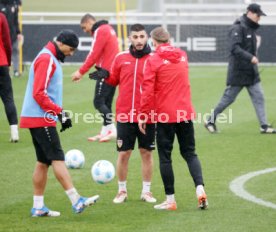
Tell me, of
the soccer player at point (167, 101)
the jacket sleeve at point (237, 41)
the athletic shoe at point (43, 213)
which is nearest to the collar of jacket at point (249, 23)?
the jacket sleeve at point (237, 41)

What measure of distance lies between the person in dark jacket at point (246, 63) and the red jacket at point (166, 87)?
5.78 metres

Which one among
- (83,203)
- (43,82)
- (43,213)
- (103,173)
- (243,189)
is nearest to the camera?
(43,82)

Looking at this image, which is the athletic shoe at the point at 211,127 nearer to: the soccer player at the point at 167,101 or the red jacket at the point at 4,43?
the red jacket at the point at 4,43

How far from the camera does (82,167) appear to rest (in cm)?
1328

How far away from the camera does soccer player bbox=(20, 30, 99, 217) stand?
32.1 ft

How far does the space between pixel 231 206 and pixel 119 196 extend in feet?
4.53

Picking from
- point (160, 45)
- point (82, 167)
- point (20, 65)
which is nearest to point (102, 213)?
point (160, 45)

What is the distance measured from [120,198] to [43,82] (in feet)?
6.44

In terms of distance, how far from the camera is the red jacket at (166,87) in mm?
10320

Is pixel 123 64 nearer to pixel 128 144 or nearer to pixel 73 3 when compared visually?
pixel 128 144

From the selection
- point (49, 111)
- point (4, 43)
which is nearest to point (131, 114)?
point (49, 111)

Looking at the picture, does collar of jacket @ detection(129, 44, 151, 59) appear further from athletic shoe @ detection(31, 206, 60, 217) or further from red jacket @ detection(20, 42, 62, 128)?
athletic shoe @ detection(31, 206, 60, 217)

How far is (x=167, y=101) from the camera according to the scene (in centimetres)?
1035

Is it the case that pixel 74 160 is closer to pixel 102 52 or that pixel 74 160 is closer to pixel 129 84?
pixel 129 84
